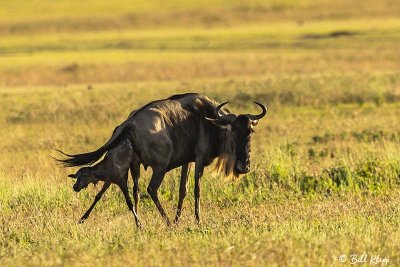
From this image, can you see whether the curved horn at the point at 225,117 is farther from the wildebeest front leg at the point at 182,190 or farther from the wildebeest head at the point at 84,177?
the wildebeest head at the point at 84,177

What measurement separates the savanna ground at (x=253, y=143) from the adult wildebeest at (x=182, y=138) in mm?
620

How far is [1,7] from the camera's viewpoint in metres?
76.8

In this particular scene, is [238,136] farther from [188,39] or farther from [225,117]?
[188,39]

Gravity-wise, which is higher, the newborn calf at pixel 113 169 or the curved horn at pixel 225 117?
the curved horn at pixel 225 117

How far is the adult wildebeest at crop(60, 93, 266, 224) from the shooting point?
12.0 m

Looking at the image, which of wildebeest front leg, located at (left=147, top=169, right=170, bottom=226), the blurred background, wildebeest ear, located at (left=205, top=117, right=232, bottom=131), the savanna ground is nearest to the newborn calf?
wildebeest front leg, located at (left=147, top=169, right=170, bottom=226)

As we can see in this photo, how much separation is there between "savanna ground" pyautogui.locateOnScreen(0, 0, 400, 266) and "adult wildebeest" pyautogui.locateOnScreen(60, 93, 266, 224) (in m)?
0.62

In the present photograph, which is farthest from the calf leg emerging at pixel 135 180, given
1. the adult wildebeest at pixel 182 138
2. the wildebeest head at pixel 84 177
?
the wildebeest head at pixel 84 177

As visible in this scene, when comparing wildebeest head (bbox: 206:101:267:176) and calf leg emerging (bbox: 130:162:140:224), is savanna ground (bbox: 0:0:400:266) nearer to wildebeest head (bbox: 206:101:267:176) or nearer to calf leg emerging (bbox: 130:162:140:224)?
calf leg emerging (bbox: 130:162:140:224)

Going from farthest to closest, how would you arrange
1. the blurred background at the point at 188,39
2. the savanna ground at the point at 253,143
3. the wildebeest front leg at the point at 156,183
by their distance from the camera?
the blurred background at the point at 188,39 → the wildebeest front leg at the point at 156,183 → the savanna ground at the point at 253,143

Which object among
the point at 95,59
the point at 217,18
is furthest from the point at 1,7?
the point at 95,59

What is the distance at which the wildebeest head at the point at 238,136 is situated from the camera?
12.2 meters

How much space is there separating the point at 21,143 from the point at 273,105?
7.31 m

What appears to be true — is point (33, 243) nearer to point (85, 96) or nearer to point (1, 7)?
point (85, 96)
